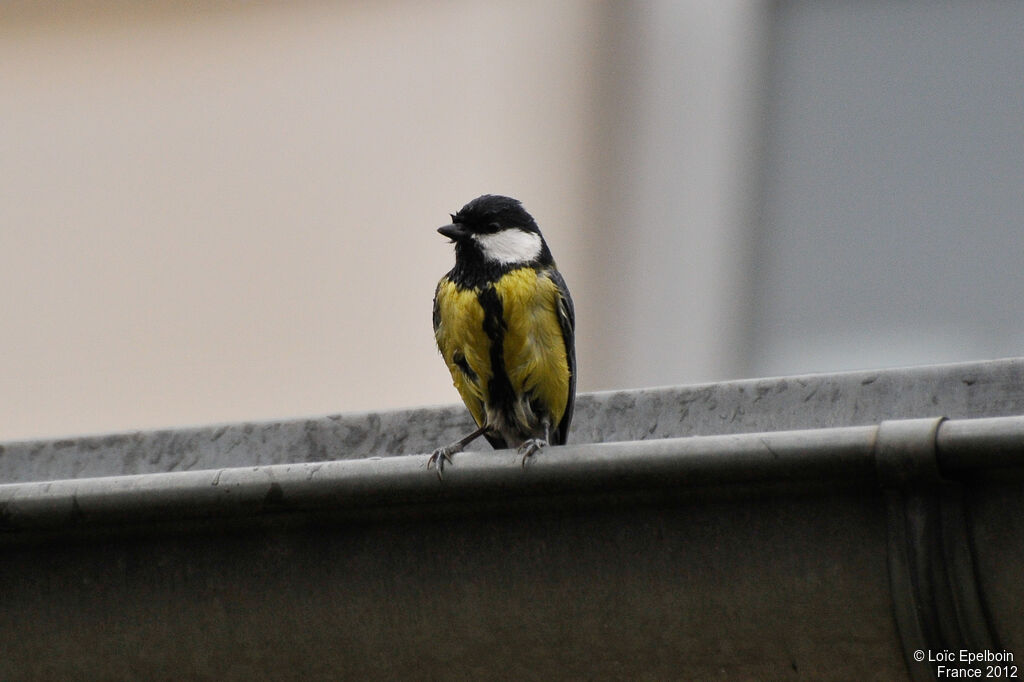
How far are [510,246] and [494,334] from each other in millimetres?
329

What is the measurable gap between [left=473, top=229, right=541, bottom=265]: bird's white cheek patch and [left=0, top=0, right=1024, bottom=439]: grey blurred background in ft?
8.33

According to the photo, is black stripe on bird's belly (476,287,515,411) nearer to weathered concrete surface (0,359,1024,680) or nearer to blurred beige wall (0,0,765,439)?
weathered concrete surface (0,359,1024,680)

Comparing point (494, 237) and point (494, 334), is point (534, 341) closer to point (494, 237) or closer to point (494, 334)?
point (494, 334)

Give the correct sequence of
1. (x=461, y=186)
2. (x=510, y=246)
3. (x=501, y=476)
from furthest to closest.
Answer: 1. (x=461, y=186)
2. (x=510, y=246)
3. (x=501, y=476)

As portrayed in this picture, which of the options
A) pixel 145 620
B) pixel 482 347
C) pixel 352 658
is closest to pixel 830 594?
pixel 352 658

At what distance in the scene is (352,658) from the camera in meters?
1.93

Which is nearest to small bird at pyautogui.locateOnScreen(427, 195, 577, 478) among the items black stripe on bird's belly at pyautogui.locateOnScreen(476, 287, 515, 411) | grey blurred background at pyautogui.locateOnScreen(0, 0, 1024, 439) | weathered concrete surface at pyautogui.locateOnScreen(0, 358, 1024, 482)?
black stripe on bird's belly at pyautogui.locateOnScreen(476, 287, 515, 411)

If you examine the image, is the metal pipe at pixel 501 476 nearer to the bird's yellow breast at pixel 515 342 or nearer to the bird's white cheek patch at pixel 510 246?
the bird's yellow breast at pixel 515 342

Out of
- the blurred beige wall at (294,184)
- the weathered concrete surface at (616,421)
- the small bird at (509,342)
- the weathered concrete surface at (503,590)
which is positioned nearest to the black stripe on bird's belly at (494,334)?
the small bird at (509,342)

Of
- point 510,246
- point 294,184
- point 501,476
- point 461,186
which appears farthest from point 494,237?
point 294,184

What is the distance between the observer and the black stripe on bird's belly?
3.39 metres

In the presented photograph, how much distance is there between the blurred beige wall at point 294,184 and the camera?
645 centimetres

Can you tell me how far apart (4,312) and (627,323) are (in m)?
2.80

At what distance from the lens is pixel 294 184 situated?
6680 mm
